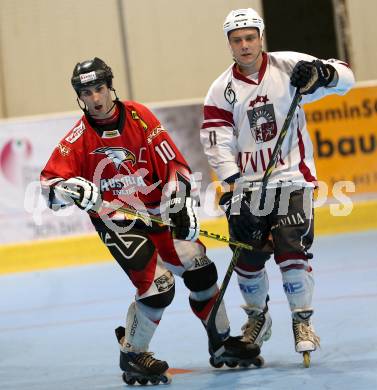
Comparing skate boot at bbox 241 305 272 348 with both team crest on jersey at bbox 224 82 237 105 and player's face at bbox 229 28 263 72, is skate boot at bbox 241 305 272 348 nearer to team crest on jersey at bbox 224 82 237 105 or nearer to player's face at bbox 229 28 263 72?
team crest on jersey at bbox 224 82 237 105

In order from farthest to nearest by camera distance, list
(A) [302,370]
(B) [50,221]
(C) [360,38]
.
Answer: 1. (C) [360,38]
2. (B) [50,221]
3. (A) [302,370]

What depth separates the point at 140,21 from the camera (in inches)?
396

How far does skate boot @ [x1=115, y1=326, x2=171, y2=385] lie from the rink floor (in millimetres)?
61

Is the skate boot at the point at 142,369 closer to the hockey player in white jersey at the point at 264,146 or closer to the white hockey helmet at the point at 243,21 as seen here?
the hockey player in white jersey at the point at 264,146

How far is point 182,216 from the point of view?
4.17m

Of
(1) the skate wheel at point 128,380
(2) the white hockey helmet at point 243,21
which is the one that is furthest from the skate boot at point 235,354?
(2) the white hockey helmet at point 243,21

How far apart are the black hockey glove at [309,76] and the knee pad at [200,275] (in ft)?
2.83

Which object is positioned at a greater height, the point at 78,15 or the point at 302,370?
the point at 78,15

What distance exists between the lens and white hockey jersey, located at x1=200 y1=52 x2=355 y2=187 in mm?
4352

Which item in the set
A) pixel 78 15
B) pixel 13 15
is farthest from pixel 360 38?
pixel 13 15

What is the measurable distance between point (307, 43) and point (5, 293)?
16.8ft

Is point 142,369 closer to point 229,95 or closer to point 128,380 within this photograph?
point 128,380

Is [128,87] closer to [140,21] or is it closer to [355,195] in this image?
[140,21]

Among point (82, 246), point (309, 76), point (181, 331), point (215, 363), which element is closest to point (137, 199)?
point (215, 363)
